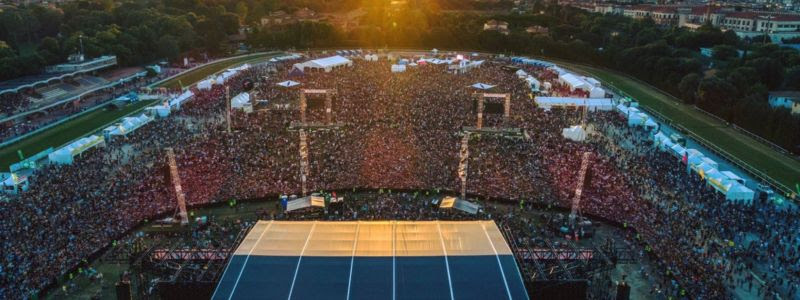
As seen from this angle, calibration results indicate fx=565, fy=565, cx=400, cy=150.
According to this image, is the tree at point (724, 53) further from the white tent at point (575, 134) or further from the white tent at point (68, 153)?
the white tent at point (68, 153)

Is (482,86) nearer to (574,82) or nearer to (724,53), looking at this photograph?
(574,82)

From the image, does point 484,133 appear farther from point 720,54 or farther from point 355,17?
point 355,17

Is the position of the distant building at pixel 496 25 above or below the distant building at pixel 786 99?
above

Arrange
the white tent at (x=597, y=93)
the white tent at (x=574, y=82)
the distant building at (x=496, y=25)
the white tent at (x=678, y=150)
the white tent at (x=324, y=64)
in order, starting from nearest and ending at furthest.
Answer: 1. the white tent at (x=678, y=150)
2. the white tent at (x=597, y=93)
3. the white tent at (x=574, y=82)
4. the white tent at (x=324, y=64)
5. the distant building at (x=496, y=25)

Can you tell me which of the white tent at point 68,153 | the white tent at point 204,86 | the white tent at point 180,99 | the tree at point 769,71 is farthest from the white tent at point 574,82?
the white tent at point 68,153

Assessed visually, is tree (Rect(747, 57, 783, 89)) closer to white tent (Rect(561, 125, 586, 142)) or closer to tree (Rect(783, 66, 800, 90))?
tree (Rect(783, 66, 800, 90))

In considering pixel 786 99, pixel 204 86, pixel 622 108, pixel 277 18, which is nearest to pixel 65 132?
pixel 204 86

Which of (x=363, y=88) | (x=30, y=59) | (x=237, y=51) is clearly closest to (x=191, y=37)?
(x=237, y=51)
